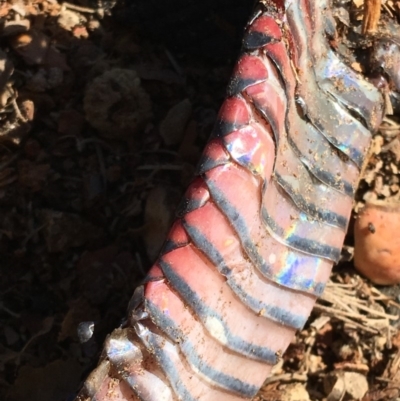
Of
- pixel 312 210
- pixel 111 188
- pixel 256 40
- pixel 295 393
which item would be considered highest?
pixel 256 40

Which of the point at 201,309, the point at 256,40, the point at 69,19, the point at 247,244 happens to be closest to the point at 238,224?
the point at 247,244

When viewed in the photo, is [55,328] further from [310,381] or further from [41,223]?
[310,381]

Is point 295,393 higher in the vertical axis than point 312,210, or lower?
lower

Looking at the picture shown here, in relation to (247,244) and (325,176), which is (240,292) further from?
(325,176)

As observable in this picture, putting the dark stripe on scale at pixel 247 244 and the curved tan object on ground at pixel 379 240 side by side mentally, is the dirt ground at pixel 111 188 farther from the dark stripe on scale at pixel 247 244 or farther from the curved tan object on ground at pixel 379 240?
the dark stripe on scale at pixel 247 244

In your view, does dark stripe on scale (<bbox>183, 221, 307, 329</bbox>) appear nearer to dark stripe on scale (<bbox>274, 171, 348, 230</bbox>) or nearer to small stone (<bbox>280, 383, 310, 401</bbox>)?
dark stripe on scale (<bbox>274, 171, 348, 230</bbox>)

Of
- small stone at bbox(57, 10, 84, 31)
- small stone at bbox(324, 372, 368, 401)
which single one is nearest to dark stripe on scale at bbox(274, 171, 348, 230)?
small stone at bbox(324, 372, 368, 401)

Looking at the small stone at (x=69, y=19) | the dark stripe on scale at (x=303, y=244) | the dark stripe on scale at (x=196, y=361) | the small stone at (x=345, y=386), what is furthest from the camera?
the small stone at (x=69, y=19)

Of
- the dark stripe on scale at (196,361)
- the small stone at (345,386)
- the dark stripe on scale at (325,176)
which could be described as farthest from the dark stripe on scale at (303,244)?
the small stone at (345,386)
